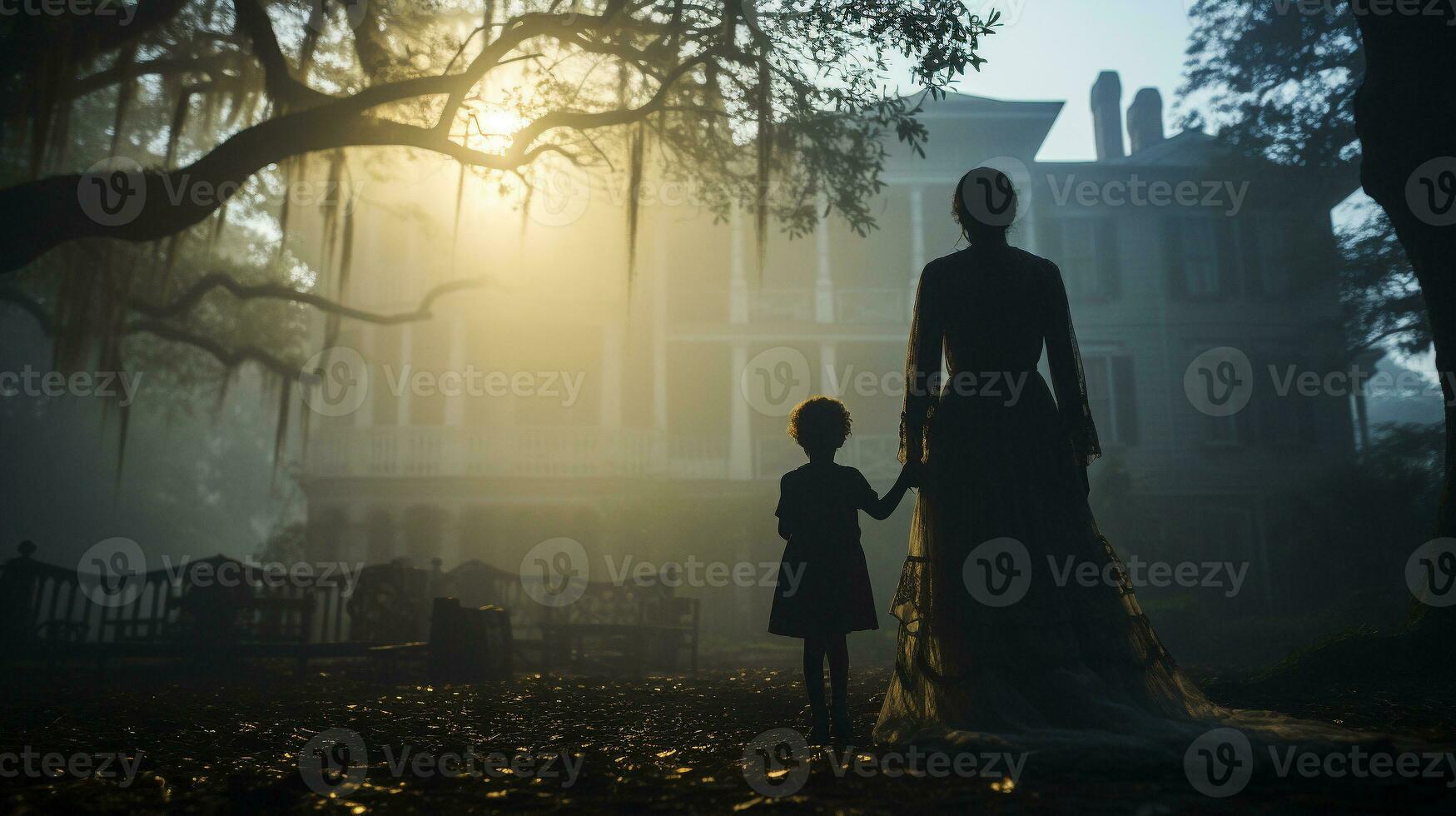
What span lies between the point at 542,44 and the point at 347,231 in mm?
3228

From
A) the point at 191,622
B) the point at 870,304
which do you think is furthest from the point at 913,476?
the point at 870,304

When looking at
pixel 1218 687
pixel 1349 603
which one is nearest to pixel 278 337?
pixel 1218 687

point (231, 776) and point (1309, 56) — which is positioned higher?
point (1309, 56)

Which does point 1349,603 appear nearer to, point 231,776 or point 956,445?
point 956,445

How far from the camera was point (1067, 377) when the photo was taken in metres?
4.18

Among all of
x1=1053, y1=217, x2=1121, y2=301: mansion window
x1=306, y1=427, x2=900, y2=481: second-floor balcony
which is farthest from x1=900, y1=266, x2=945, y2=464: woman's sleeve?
x1=1053, y1=217, x2=1121, y2=301: mansion window

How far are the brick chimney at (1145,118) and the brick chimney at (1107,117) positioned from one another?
0.65 meters

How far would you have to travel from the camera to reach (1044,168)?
21422 millimetres

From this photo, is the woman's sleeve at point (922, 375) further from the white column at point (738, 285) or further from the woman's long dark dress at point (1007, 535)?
the white column at point (738, 285)

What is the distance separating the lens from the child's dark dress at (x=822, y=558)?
4.11 meters

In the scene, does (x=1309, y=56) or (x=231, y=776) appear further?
(x=1309, y=56)

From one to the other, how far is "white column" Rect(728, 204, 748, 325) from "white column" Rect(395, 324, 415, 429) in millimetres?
7347

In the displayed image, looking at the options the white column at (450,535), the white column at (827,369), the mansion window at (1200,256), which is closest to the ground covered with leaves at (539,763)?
the white column at (450,535)

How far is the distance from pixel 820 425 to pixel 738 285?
1654 centimetres
